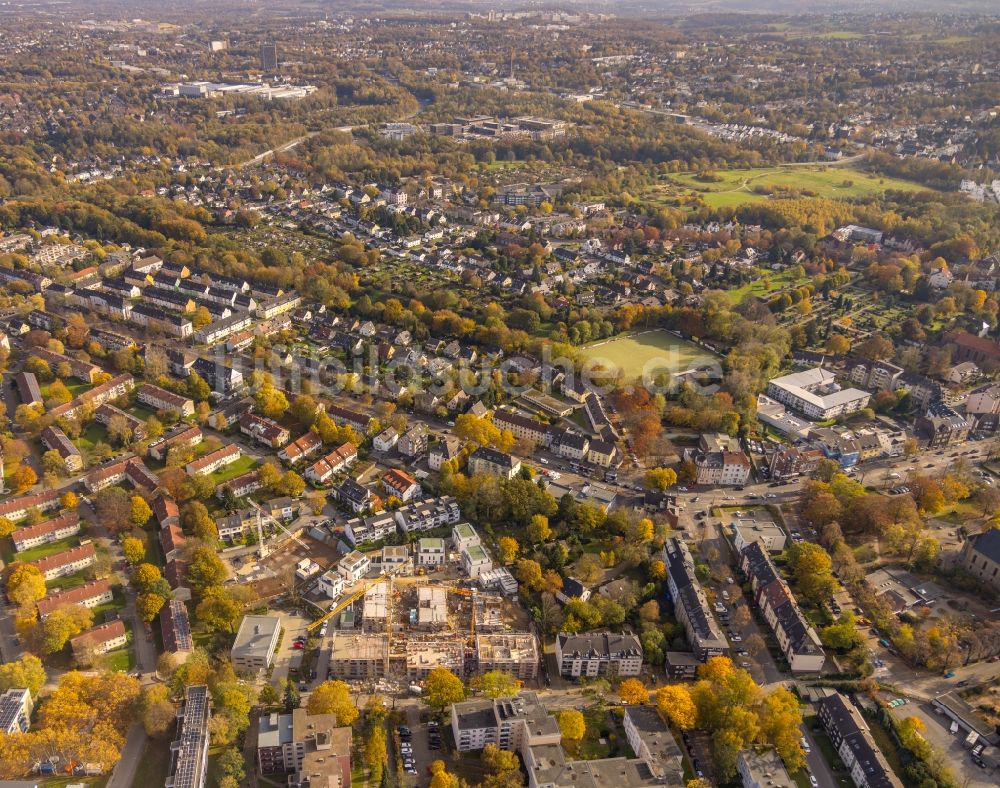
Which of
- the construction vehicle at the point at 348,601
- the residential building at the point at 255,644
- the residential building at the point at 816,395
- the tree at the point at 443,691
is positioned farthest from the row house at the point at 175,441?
the residential building at the point at 816,395

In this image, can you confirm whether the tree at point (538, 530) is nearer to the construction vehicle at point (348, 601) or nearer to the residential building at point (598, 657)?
the residential building at point (598, 657)

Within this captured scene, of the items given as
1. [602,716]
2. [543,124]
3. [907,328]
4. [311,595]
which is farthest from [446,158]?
[602,716]

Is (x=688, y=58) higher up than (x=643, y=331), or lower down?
higher up

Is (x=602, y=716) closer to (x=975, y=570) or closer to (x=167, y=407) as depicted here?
(x=975, y=570)

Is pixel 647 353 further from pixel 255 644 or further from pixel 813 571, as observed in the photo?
pixel 255 644

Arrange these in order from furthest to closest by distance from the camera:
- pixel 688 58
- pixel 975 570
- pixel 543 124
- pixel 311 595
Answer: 1. pixel 688 58
2. pixel 543 124
3. pixel 975 570
4. pixel 311 595

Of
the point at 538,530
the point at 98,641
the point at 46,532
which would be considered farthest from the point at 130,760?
the point at 538,530

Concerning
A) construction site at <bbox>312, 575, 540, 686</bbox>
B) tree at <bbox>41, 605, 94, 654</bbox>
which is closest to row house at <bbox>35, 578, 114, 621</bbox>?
tree at <bbox>41, 605, 94, 654</bbox>

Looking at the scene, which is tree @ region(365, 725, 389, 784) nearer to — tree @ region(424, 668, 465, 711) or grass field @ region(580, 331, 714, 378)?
tree @ region(424, 668, 465, 711)
